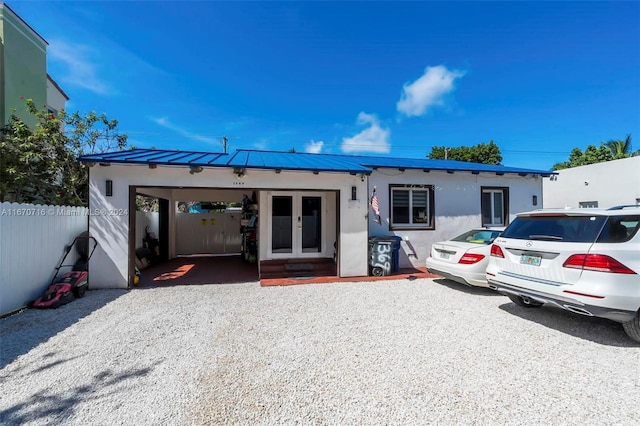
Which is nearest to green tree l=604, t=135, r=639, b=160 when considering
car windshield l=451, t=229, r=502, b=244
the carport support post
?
car windshield l=451, t=229, r=502, b=244

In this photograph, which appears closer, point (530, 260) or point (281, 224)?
point (530, 260)

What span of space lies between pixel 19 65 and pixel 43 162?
5161 mm

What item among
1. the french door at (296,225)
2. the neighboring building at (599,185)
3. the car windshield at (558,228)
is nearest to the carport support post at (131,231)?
the french door at (296,225)

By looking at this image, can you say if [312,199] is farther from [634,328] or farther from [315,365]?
[634,328]

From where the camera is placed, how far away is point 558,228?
4.32m

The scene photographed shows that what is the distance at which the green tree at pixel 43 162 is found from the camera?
28.6 ft

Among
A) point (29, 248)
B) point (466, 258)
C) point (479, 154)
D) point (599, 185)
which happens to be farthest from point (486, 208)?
point (479, 154)

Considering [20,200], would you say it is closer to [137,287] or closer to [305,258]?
[137,287]

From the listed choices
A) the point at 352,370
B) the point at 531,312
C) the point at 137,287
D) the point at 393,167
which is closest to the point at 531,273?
the point at 531,312

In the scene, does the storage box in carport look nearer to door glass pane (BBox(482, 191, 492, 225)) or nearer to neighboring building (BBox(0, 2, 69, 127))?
door glass pane (BBox(482, 191, 492, 225))

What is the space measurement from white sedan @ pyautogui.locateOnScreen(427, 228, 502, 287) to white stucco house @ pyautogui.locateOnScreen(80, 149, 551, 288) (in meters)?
2.12

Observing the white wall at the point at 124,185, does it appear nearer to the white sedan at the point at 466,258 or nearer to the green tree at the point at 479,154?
the white sedan at the point at 466,258

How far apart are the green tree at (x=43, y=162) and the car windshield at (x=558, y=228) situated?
12.5 meters

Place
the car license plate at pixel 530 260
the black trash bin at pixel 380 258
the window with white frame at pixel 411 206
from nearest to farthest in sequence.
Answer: the car license plate at pixel 530 260 < the black trash bin at pixel 380 258 < the window with white frame at pixel 411 206
